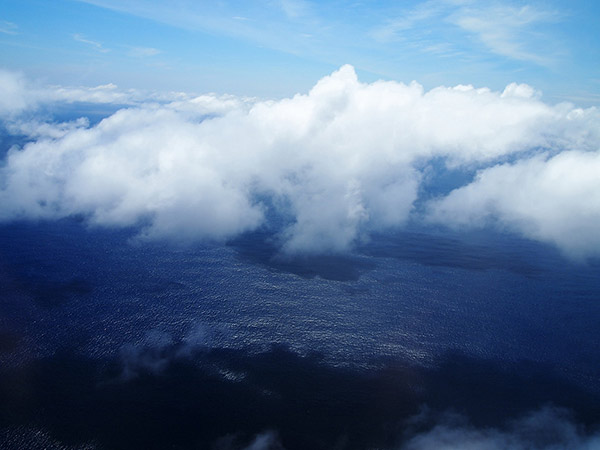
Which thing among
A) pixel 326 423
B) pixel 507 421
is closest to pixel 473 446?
pixel 507 421

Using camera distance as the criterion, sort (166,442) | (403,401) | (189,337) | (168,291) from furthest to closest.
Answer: (168,291)
(189,337)
(403,401)
(166,442)

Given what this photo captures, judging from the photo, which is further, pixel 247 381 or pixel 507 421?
pixel 247 381

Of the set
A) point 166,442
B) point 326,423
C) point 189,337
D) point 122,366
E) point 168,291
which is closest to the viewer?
point 166,442

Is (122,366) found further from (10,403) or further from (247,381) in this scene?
(247,381)

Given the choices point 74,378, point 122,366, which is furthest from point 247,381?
point 74,378

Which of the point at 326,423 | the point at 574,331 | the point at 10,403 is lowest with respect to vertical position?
the point at 10,403

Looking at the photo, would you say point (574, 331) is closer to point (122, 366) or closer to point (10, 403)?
point (122, 366)

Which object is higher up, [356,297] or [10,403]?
[356,297]
